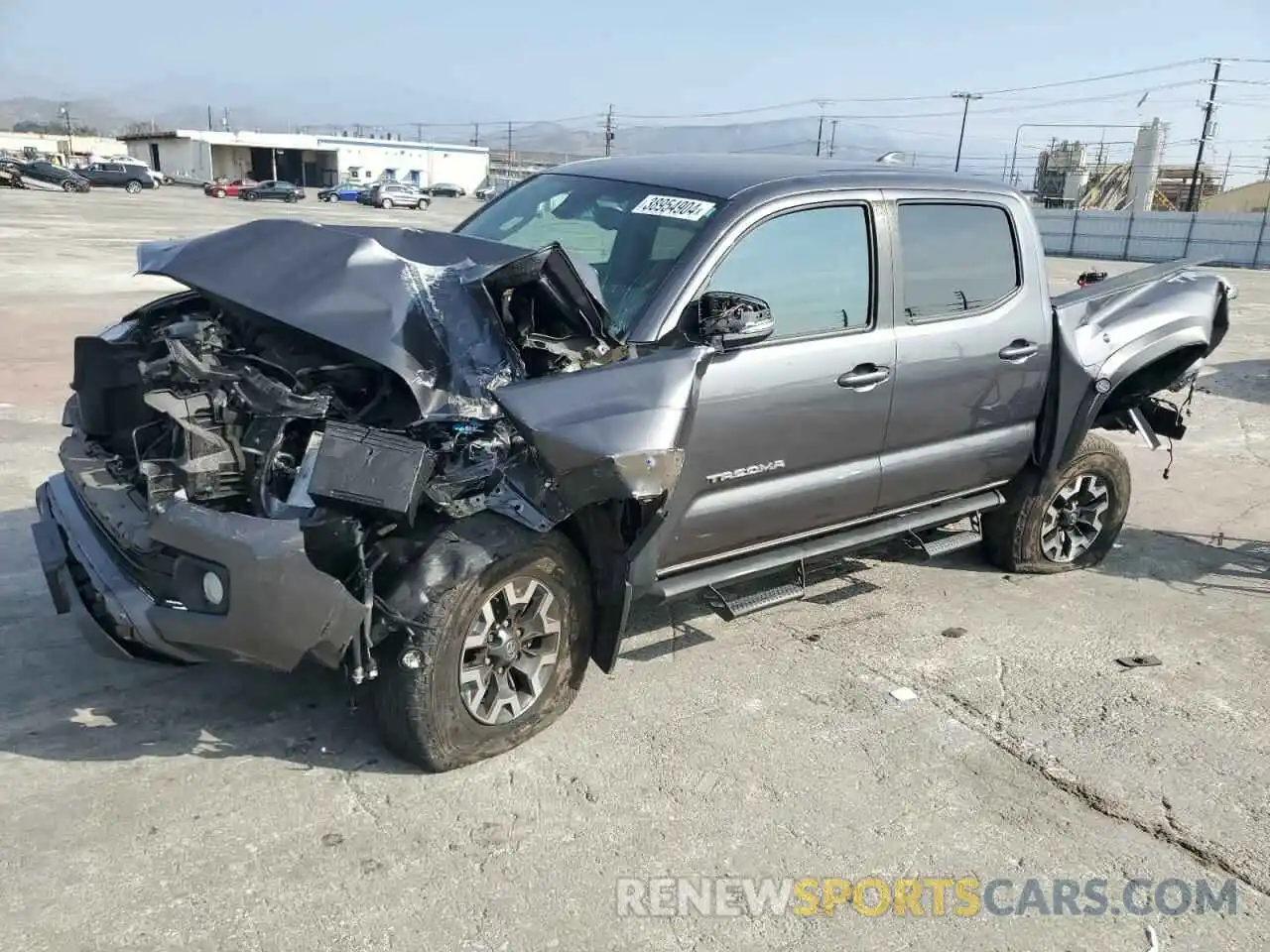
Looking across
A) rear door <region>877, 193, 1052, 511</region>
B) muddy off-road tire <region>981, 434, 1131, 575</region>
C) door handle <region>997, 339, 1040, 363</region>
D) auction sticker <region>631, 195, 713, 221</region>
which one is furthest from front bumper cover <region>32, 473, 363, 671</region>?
muddy off-road tire <region>981, 434, 1131, 575</region>

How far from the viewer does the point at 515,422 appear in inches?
121

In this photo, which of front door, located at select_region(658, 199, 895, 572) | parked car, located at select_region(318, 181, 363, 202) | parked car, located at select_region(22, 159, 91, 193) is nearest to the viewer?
front door, located at select_region(658, 199, 895, 572)

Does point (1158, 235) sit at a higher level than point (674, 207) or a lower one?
lower

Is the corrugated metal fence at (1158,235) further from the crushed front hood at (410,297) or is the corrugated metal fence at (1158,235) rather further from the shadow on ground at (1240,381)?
the crushed front hood at (410,297)

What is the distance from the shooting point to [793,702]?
4070 mm

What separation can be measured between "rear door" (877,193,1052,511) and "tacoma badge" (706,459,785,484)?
2.28 feet

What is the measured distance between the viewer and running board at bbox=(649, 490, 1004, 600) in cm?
387

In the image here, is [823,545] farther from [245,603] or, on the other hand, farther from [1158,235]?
[1158,235]

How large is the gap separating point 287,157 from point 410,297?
302 feet

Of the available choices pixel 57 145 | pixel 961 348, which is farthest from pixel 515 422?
pixel 57 145

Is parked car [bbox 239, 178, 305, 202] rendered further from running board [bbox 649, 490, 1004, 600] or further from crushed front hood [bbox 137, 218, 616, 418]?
crushed front hood [bbox 137, 218, 616, 418]

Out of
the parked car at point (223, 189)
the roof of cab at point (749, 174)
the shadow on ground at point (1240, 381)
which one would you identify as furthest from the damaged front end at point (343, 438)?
the parked car at point (223, 189)

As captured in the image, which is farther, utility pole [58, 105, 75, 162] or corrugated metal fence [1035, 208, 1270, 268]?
utility pole [58, 105, 75, 162]

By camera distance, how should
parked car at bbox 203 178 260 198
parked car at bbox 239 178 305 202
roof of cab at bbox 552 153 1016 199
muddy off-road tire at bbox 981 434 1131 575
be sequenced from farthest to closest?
parked car at bbox 203 178 260 198 → parked car at bbox 239 178 305 202 → muddy off-road tire at bbox 981 434 1131 575 → roof of cab at bbox 552 153 1016 199
